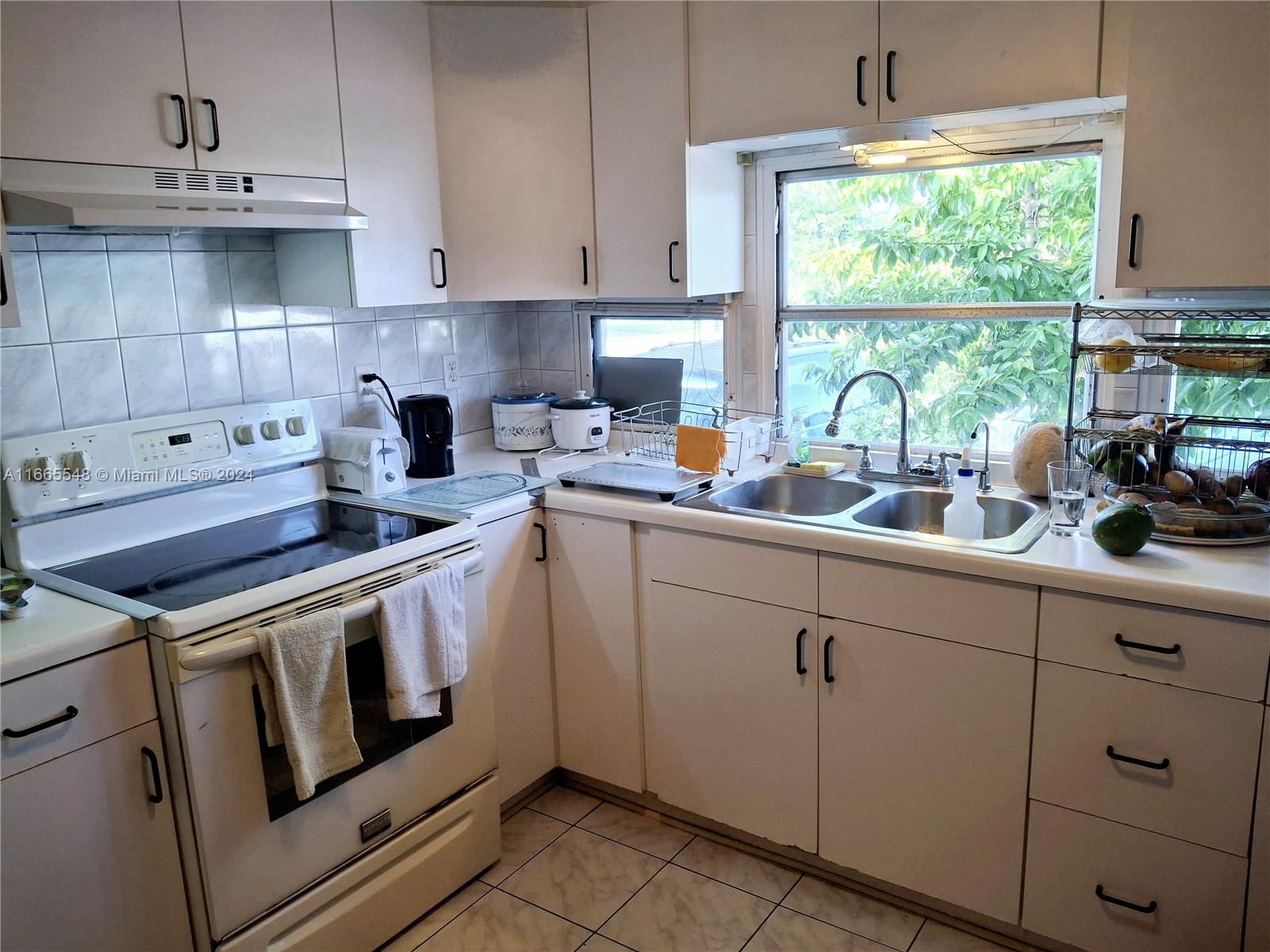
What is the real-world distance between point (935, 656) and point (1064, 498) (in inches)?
16.7

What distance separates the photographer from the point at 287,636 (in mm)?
1718

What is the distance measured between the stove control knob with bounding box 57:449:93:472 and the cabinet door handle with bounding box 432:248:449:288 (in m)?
0.95

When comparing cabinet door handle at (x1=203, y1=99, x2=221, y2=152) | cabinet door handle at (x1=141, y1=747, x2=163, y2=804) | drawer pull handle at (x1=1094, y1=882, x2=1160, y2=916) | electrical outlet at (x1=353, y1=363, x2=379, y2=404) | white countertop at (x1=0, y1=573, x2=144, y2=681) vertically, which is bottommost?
drawer pull handle at (x1=1094, y1=882, x2=1160, y2=916)

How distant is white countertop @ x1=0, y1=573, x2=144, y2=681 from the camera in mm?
1481

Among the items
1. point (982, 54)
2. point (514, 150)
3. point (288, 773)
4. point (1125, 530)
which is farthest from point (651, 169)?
point (288, 773)

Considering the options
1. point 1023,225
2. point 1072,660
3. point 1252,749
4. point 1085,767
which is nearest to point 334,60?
point 1023,225

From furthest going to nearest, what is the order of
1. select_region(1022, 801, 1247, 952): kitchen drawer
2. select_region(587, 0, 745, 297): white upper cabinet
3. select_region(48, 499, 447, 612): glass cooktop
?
1. select_region(587, 0, 745, 297): white upper cabinet
2. select_region(48, 499, 447, 612): glass cooktop
3. select_region(1022, 801, 1247, 952): kitchen drawer

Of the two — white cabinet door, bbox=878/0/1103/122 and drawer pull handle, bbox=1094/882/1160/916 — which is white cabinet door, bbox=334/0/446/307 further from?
drawer pull handle, bbox=1094/882/1160/916

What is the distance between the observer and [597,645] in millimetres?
2441

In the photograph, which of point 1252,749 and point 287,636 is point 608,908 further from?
point 1252,749

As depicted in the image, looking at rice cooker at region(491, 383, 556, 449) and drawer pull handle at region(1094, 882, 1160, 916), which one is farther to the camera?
rice cooker at region(491, 383, 556, 449)

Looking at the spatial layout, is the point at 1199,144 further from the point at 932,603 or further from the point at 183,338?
the point at 183,338

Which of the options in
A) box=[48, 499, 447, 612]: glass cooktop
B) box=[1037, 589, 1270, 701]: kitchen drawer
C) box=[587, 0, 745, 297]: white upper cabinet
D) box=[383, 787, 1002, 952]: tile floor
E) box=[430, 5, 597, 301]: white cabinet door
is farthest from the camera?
box=[430, 5, 597, 301]: white cabinet door

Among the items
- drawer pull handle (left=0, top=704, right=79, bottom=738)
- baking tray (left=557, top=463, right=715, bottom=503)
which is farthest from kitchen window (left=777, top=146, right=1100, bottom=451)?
drawer pull handle (left=0, top=704, right=79, bottom=738)
